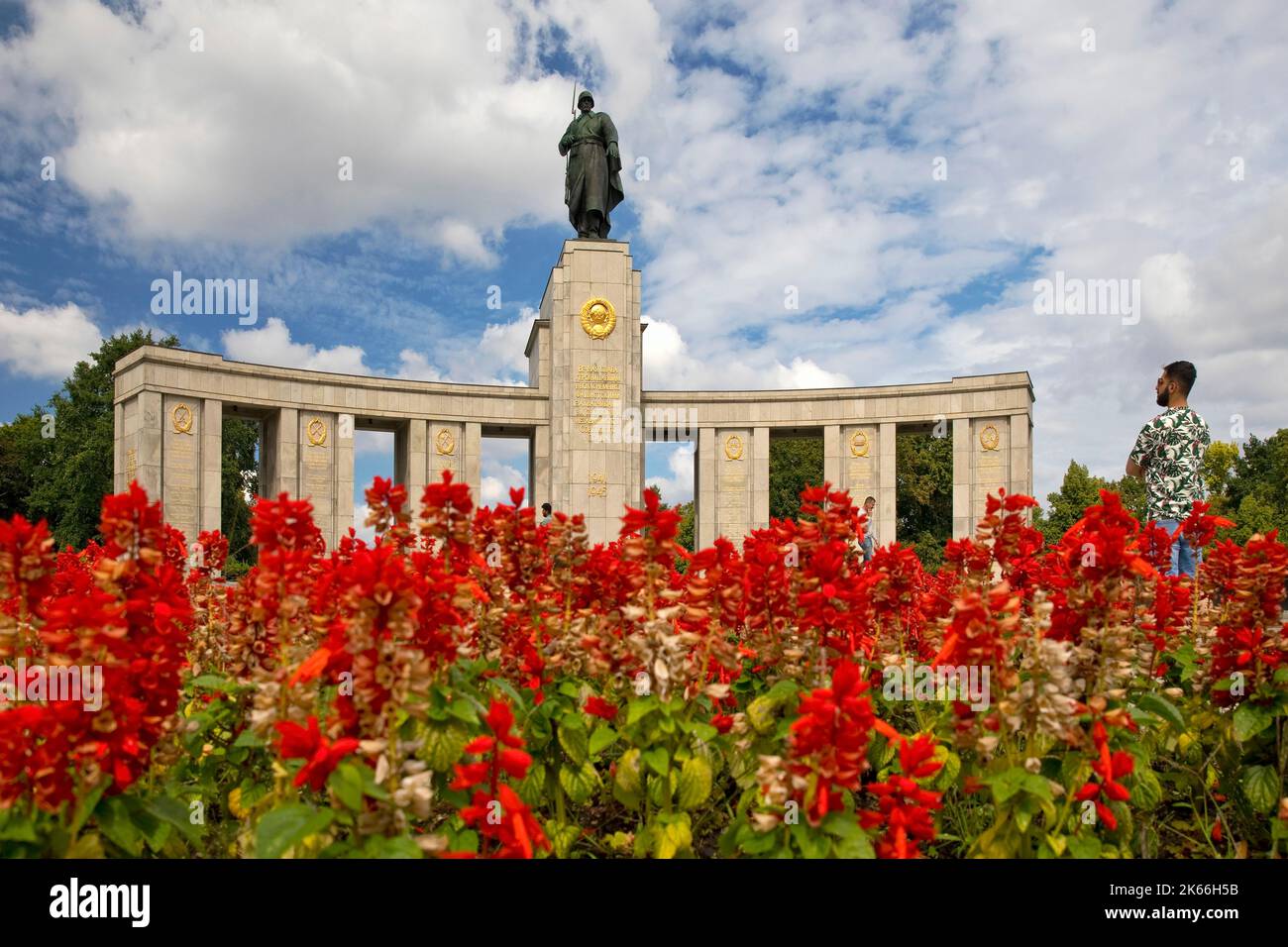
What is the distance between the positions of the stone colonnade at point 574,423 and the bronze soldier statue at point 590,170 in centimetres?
133

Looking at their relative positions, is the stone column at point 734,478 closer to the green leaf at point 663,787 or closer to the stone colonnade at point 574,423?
the stone colonnade at point 574,423

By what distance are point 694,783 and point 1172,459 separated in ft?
25.7

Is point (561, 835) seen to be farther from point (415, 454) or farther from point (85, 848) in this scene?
point (415, 454)

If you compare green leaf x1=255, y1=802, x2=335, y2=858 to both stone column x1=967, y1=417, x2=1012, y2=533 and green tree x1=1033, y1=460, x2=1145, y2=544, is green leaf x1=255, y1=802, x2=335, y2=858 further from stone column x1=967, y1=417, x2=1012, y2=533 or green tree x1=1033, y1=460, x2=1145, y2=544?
green tree x1=1033, y1=460, x2=1145, y2=544

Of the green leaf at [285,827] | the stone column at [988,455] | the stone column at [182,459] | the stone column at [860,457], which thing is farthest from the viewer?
the stone column at [860,457]

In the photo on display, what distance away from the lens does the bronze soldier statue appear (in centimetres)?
3042

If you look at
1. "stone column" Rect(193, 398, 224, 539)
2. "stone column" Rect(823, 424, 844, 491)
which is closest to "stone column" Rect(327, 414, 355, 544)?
"stone column" Rect(193, 398, 224, 539)

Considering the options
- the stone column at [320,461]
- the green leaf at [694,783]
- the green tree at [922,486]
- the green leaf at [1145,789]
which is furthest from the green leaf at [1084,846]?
the green tree at [922,486]

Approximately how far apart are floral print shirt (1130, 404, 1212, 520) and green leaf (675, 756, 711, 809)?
23.5ft

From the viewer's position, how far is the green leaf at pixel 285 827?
6.29ft

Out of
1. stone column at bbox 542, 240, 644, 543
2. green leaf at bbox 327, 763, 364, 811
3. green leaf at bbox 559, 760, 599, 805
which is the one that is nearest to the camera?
green leaf at bbox 327, 763, 364, 811
